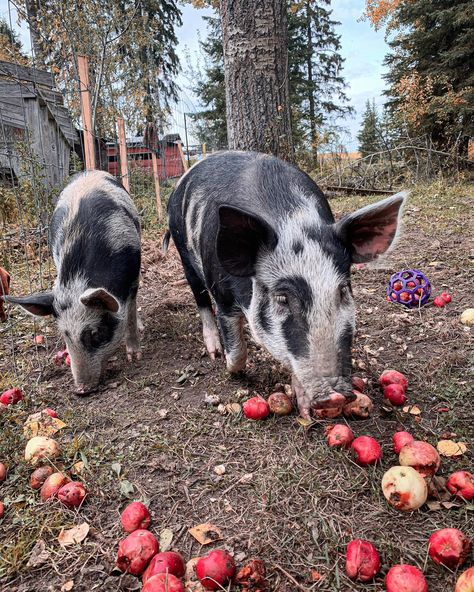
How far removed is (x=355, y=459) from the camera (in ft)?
8.24

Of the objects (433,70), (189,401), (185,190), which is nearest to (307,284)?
(189,401)

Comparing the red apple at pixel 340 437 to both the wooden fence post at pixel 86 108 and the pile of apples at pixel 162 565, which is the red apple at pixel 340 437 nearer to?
the pile of apples at pixel 162 565

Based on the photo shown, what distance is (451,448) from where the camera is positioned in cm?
251

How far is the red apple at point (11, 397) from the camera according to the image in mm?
3361

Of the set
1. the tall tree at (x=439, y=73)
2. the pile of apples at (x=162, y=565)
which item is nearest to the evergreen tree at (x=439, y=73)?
the tall tree at (x=439, y=73)

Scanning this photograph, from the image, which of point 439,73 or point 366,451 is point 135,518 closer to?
point 366,451

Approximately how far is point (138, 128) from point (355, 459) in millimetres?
15039

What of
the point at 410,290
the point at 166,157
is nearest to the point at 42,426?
the point at 410,290

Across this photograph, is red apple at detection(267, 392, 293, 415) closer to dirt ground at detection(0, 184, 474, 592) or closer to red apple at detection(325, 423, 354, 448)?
dirt ground at detection(0, 184, 474, 592)

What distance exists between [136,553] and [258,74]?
4.60 meters

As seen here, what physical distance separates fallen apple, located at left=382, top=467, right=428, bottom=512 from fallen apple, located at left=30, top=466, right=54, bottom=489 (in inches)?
70.2

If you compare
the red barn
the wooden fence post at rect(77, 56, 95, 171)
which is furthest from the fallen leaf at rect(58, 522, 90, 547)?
the red barn

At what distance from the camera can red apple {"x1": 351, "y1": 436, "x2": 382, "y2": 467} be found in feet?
8.00

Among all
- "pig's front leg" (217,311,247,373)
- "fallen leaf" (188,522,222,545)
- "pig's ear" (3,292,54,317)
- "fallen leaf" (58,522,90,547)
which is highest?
"pig's ear" (3,292,54,317)
